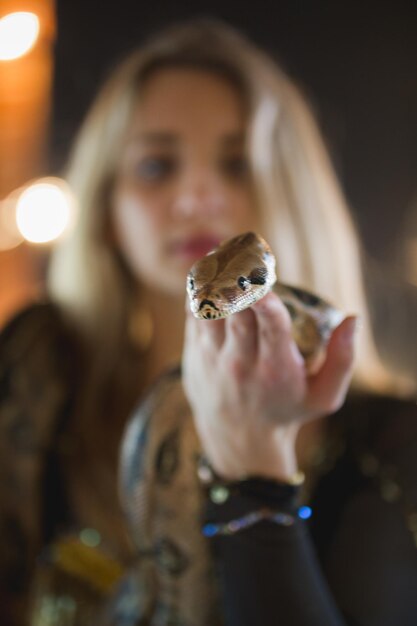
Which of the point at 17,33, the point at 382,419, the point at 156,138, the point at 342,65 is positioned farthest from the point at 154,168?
the point at 382,419

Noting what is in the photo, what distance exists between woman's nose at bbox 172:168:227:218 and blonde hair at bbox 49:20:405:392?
0.08 m

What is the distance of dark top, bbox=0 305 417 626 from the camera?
2.02 feet

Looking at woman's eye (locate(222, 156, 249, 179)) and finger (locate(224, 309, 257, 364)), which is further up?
woman's eye (locate(222, 156, 249, 179))

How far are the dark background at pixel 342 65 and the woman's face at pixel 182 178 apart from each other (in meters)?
0.24

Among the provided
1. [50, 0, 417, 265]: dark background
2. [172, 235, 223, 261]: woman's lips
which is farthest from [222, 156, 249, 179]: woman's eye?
[50, 0, 417, 265]: dark background

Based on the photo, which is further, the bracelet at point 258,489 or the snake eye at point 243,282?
the bracelet at point 258,489

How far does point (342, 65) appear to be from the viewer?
120cm

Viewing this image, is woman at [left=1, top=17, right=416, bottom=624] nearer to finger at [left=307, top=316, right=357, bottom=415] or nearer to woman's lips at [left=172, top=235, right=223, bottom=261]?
woman's lips at [left=172, top=235, right=223, bottom=261]

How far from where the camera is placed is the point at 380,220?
1.39 meters

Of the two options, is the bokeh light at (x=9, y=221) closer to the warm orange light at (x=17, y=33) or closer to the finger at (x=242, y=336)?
the warm orange light at (x=17, y=33)

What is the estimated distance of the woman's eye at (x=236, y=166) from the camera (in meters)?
1.01

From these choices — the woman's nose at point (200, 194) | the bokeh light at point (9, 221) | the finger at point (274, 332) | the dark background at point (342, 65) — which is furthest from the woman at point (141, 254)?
the bokeh light at point (9, 221)

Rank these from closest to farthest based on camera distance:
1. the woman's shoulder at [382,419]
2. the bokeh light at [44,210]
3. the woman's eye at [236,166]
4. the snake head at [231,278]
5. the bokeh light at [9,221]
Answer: the snake head at [231,278] < the woman's shoulder at [382,419] < the woman's eye at [236,166] < the bokeh light at [44,210] < the bokeh light at [9,221]

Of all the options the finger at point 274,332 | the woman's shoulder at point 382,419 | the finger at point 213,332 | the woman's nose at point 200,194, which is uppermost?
the woman's nose at point 200,194
